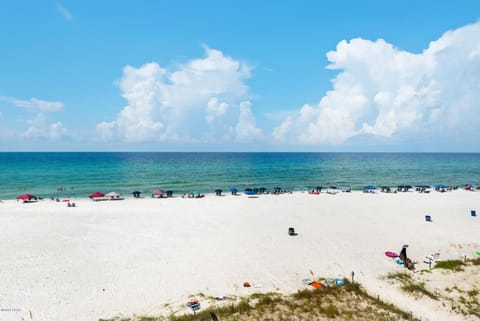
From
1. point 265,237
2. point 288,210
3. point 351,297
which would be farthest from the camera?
point 288,210

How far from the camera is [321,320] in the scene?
399 inches

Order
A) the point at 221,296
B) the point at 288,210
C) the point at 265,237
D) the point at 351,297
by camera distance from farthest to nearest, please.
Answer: the point at 288,210
the point at 265,237
the point at 221,296
the point at 351,297

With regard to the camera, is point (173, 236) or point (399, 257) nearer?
point (399, 257)

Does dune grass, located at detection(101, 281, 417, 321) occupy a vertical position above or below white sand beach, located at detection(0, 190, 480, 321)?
above

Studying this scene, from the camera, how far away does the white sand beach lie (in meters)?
12.9

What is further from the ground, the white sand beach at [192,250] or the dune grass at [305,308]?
the dune grass at [305,308]

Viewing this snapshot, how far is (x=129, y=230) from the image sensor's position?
22.7m

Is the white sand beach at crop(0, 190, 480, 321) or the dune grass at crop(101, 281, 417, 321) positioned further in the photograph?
the white sand beach at crop(0, 190, 480, 321)

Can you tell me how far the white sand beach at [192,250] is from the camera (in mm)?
12914

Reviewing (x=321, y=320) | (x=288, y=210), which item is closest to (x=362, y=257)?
(x=321, y=320)

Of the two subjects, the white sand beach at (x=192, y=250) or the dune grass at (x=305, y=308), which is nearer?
the dune grass at (x=305, y=308)

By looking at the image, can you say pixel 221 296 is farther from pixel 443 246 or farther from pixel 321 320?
pixel 443 246

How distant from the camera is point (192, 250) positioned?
18.4 metres

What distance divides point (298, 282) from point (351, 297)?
9.95 feet
